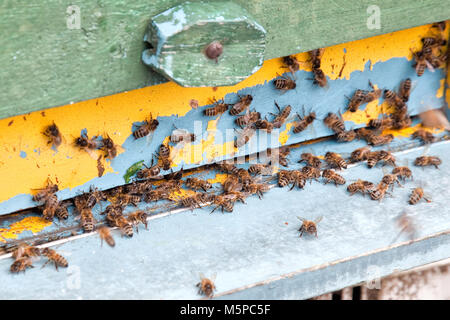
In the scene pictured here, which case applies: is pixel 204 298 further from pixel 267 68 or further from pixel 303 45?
pixel 267 68

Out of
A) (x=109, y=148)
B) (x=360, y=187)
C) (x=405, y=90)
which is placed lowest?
(x=360, y=187)

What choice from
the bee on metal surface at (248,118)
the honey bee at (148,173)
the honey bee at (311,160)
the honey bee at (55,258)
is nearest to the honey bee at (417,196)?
the honey bee at (311,160)

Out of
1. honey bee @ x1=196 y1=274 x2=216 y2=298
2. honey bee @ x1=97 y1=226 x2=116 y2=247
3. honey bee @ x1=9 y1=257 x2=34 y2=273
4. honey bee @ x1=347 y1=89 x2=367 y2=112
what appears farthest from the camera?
honey bee @ x1=347 y1=89 x2=367 y2=112

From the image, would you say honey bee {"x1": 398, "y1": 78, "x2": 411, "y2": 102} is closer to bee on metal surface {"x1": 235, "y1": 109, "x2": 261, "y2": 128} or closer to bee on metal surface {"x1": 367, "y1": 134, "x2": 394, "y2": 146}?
bee on metal surface {"x1": 367, "y1": 134, "x2": 394, "y2": 146}

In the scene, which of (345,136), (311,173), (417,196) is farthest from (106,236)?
(345,136)

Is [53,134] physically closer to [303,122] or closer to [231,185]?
[231,185]

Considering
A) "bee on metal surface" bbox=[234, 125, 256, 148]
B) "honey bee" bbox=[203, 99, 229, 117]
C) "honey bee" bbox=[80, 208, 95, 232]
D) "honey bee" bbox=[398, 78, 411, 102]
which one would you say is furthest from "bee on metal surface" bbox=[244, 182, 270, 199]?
"honey bee" bbox=[398, 78, 411, 102]
